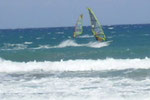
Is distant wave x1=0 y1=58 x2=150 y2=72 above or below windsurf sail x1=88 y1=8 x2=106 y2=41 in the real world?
below

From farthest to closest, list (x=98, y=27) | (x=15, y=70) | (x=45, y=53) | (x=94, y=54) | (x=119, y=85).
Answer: (x=98, y=27) → (x=45, y=53) → (x=94, y=54) → (x=15, y=70) → (x=119, y=85)

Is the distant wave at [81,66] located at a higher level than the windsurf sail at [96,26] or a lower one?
lower

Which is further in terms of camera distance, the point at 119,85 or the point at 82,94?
the point at 119,85

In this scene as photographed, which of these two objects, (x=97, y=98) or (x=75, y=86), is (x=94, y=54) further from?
(x=97, y=98)

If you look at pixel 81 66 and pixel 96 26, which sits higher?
pixel 96 26

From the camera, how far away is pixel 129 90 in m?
12.6

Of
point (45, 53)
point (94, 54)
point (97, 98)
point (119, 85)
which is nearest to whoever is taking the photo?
point (97, 98)

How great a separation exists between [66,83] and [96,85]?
4.23ft

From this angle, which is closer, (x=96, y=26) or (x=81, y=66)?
(x=81, y=66)

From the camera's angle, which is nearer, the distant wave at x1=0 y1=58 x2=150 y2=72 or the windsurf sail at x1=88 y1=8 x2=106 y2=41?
the distant wave at x1=0 y1=58 x2=150 y2=72

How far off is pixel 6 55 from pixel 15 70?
6.76 metres

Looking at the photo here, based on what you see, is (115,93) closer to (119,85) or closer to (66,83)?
(119,85)

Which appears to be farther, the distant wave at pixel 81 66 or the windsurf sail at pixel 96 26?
the windsurf sail at pixel 96 26

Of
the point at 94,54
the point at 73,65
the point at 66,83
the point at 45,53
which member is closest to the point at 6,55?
the point at 45,53
